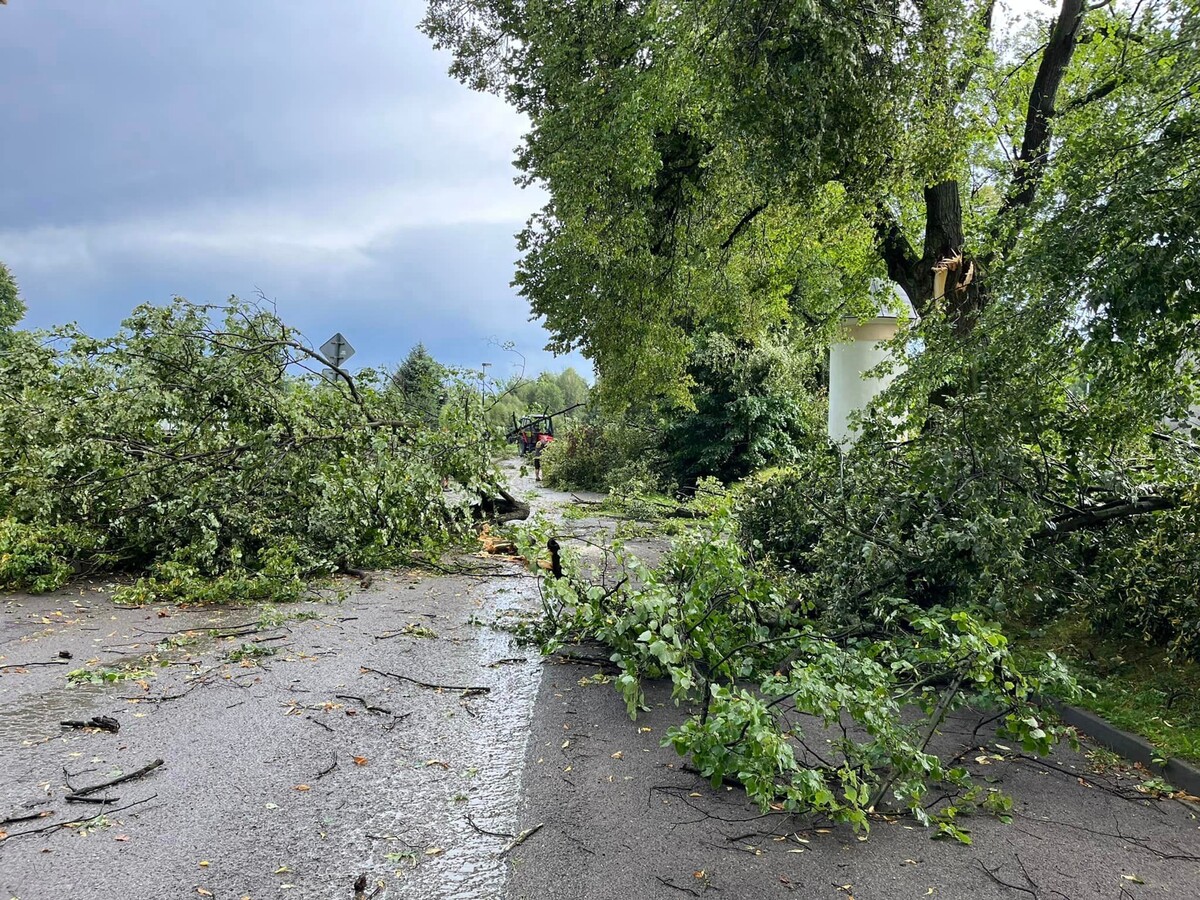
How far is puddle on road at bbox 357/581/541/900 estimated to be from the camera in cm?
306

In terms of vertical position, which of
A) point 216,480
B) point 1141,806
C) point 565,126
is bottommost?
point 1141,806

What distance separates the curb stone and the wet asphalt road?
28 cm

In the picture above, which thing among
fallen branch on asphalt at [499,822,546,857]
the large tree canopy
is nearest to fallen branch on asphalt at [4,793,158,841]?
fallen branch on asphalt at [499,822,546,857]

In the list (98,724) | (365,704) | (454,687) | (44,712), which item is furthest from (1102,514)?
(44,712)

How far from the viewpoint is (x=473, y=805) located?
3.73 m

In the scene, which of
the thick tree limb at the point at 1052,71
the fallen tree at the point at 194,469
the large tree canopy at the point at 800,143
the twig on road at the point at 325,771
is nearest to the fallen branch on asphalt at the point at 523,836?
the twig on road at the point at 325,771

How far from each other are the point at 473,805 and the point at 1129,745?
12.9 feet

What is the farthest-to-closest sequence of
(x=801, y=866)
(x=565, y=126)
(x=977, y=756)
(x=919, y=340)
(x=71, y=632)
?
(x=565, y=126)
(x=919, y=340)
(x=71, y=632)
(x=977, y=756)
(x=801, y=866)

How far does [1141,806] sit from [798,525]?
430cm

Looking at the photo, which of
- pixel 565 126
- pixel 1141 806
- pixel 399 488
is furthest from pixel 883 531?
pixel 565 126

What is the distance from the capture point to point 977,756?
4.61m

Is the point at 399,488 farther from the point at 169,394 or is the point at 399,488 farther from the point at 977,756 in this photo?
the point at 977,756

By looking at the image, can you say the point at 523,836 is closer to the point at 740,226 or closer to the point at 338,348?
the point at 740,226

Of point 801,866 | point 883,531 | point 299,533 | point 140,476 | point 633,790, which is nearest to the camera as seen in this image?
point 801,866
